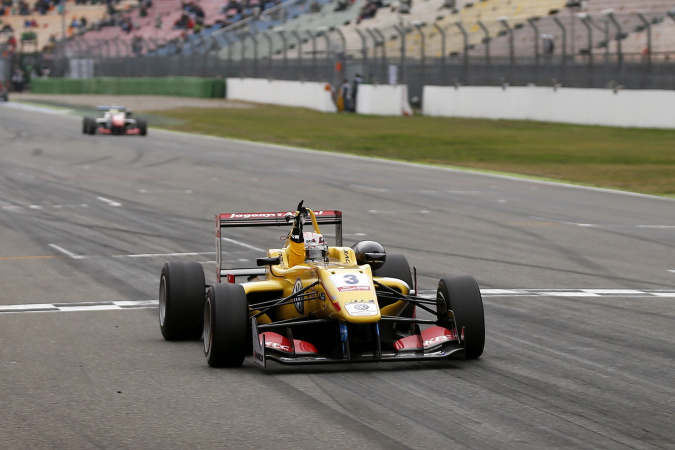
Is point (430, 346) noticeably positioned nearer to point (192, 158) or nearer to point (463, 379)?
point (463, 379)

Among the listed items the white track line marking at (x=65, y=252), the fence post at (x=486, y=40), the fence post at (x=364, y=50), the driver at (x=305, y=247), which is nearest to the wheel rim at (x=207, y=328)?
the driver at (x=305, y=247)

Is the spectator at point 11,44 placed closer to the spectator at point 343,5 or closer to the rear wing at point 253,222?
the spectator at point 343,5

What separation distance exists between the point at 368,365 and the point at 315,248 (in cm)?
100

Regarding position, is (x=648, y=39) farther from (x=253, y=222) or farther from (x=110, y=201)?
(x=253, y=222)

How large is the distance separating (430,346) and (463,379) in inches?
17.5

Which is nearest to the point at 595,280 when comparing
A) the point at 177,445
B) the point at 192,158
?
the point at 177,445

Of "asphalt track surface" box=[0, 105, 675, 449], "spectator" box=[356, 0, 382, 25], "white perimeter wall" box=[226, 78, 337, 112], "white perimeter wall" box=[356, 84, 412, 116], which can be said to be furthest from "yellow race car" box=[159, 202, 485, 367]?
"spectator" box=[356, 0, 382, 25]

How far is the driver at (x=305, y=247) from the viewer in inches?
328

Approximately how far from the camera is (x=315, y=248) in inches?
328

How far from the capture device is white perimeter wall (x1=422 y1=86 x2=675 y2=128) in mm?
A: 35531

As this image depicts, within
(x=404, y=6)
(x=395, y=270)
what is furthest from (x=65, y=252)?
(x=404, y=6)

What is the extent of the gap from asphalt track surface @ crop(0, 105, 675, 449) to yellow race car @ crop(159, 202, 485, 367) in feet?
0.45

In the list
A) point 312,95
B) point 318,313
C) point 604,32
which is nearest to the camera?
point 318,313

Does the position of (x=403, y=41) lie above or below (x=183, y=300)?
above
